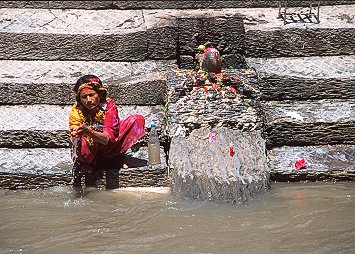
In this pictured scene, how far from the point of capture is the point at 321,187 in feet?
19.7

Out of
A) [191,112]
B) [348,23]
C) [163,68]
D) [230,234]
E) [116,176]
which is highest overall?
[348,23]

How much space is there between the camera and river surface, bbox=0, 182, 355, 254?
494 centimetres

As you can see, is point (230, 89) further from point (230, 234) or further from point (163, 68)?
point (230, 234)

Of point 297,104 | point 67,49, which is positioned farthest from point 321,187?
point 67,49

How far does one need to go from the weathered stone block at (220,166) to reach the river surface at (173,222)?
12cm

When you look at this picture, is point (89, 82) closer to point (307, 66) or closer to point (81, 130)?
point (81, 130)

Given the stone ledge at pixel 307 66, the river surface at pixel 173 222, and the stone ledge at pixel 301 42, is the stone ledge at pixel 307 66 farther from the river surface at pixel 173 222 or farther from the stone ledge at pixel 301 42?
the river surface at pixel 173 222

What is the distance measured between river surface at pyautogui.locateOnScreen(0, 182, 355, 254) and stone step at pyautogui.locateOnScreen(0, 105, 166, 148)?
72 cm

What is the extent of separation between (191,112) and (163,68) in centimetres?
126

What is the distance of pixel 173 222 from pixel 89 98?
1.37 meters

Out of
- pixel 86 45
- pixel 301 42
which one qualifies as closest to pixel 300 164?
pixel 301 42

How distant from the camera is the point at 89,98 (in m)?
5.79

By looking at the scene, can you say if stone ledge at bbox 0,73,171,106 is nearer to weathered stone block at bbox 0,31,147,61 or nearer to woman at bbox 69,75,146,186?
weathered stone block at bbox 0,31,147,61

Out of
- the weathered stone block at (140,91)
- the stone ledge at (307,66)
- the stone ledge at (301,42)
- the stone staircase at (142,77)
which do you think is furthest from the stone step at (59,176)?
the stone ledge at (301,42)
